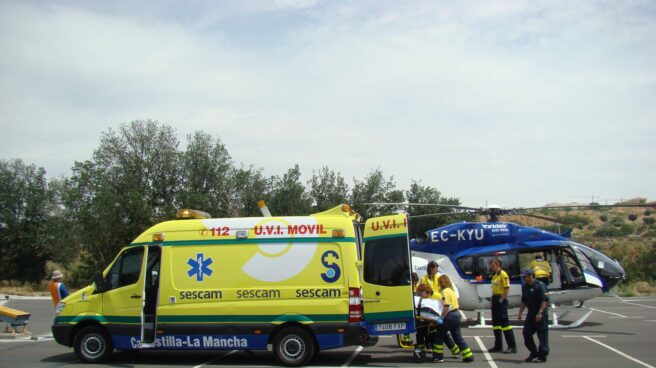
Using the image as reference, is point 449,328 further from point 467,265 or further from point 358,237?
point 467,265

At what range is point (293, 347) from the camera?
34.9 ft

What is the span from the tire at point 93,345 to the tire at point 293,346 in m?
3.20

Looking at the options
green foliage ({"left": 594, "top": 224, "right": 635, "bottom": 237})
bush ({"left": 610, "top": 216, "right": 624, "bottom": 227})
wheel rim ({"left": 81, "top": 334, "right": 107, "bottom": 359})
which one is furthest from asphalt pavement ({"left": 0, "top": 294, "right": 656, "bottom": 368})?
bush ({"left": 610, "top": 216, "right": 624, "bottom": 227})

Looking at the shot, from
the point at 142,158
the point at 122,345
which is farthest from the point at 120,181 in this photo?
the point at 122,345

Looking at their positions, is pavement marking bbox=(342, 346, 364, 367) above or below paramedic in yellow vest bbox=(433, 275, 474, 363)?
below

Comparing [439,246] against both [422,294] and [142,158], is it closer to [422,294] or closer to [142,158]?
[422,294]

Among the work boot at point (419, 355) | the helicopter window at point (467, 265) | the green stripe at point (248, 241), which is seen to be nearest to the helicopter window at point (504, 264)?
the helicopter window at point (467, 265)

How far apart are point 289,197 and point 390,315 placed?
32.9 metres

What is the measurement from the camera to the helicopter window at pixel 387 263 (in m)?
10.8

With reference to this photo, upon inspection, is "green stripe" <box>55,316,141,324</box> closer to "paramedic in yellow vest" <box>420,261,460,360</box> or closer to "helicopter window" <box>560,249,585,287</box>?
"paramedic in yellow vest" <box>420,261,460,360</box>

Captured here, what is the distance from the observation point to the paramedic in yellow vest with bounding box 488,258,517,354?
1215cm

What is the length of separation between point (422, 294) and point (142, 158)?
1825 inches

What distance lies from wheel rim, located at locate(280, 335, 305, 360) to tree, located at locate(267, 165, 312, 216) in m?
30.1

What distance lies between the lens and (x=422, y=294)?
457 inches
